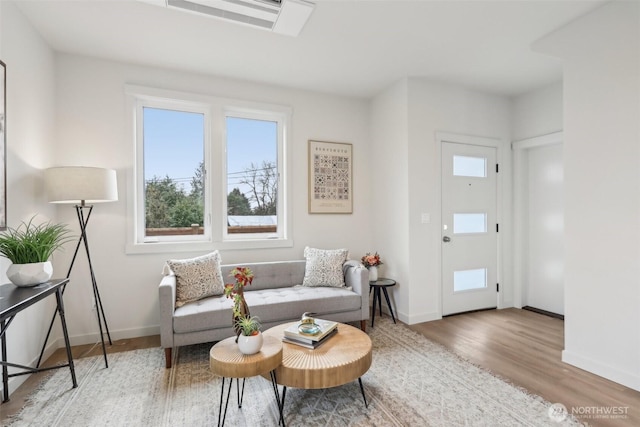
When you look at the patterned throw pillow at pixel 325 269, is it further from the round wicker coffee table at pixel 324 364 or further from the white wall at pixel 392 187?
the round wicker coffee table at pixel 324 364

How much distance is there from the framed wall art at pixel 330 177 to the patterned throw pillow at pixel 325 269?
718mm

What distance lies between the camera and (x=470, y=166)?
3.86 meters

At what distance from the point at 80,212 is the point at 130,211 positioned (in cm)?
Result: 47

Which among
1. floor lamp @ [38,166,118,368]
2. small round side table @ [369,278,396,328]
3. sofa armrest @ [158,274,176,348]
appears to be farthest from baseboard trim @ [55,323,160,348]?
small round side table @ [369,278,396,328]

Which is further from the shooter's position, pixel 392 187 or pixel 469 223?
pixel 469 223

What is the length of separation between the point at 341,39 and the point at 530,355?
319 centimetres

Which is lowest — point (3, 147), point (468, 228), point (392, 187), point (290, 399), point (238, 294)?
point (290, 399)

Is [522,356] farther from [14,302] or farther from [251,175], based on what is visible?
[14,302]

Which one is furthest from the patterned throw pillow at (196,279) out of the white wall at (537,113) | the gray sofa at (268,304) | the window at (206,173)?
the white wall at (537,113)

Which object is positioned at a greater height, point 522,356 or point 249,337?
A: point 249,337

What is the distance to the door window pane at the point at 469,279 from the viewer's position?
3766mm

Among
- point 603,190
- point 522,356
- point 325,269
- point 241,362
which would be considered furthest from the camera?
point 325,269

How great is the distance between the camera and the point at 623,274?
2.18 m

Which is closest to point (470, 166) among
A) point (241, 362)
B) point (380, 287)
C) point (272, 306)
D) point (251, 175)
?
point (380, 287)
